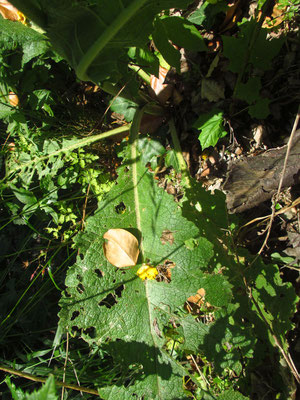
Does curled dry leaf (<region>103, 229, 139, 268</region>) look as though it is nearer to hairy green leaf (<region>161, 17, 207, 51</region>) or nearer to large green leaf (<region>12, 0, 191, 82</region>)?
large green leaf (<region>12, 0, 191, 82</region>)

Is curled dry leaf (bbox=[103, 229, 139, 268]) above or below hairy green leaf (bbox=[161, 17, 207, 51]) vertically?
below

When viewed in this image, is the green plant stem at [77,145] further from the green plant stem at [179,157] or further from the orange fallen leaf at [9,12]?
the orange fallen leaf at [9,12]

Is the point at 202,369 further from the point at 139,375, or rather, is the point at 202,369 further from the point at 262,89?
the point at 262,89

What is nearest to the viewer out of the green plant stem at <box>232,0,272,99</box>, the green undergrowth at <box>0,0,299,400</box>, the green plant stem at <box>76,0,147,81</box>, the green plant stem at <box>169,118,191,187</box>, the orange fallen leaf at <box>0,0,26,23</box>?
the green plant stem at <box>76,0,147,81</box>

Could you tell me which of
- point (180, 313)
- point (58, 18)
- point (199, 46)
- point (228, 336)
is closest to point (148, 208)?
point (180, 313)

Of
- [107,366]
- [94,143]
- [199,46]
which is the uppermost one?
[199,46]

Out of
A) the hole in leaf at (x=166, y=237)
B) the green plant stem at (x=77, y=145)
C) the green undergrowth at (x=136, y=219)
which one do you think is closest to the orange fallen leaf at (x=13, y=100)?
the green undergrowth at (x=136, y=219)

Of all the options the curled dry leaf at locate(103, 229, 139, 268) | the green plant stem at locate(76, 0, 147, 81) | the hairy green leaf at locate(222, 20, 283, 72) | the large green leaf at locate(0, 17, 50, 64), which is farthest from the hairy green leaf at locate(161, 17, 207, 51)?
the curled dry leaf at locate(103, 229, 139, 268)

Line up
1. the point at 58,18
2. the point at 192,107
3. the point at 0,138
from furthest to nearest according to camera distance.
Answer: the point at 0,138 < the point at 192,107 < the point at 58,18
